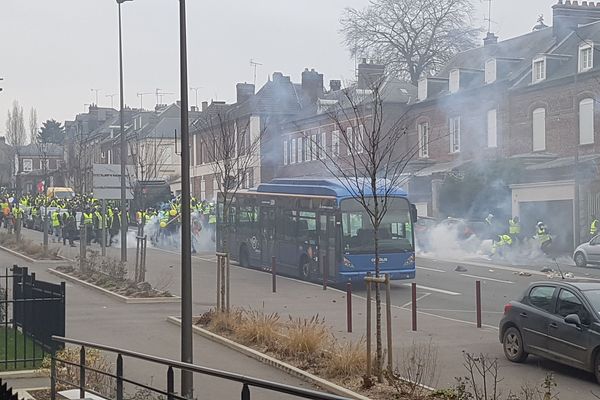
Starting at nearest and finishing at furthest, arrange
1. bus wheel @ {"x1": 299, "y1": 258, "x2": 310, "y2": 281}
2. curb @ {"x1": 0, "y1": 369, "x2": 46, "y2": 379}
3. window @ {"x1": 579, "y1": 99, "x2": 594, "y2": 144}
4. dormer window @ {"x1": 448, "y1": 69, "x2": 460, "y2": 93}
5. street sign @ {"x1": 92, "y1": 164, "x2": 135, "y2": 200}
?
curb @ {"x1": 0, "y1": 369, "x2": 46, "y2": 379}
bus wheel @ {"x1": 299, "y1": 258, "x2": 310, "y2": 281}
street sign @ {"x1": 92, "y1": 164, "x2": 135, "y2": 200}
window @ {"x1": 579, "y1": 99, "x2": 594, "y2": 144}
dormer window @ {"x1": 448, "y1": 69, "x2": 460, "y2": 93}

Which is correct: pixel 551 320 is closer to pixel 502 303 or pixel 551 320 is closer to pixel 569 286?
pixel 569 286

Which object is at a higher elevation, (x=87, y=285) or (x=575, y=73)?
(x=575, y=73)

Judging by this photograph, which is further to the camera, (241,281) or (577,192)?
(577,192)

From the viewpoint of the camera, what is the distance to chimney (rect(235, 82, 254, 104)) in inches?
2549

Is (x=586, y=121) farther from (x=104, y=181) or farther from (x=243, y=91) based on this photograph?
(x=243, y=91)

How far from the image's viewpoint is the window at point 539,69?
41.9 metres

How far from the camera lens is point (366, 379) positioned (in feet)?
33.9

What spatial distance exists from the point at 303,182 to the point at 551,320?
1497 centimetres

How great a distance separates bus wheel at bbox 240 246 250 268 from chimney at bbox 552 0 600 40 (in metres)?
22.9

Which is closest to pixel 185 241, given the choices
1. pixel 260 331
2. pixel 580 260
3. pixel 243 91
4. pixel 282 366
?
pixel 282 366

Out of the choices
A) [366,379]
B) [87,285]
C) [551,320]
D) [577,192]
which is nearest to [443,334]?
[551,320]

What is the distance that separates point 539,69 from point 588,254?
14.6 m

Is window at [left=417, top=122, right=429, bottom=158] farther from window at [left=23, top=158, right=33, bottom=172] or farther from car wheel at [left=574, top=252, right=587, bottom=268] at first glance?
window at [left=23, top=158, right=33, bottom=172]

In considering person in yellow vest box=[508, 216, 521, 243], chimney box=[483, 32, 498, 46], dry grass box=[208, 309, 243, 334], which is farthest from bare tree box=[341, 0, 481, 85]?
dry grass box=[208, 309, 243, 334]
